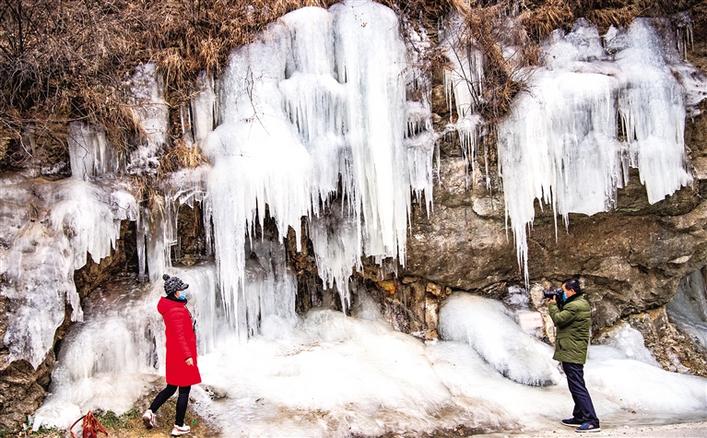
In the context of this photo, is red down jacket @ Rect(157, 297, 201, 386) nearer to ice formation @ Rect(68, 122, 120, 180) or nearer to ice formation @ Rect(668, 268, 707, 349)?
ice formation @ Rect(68, 122, 120, 180)

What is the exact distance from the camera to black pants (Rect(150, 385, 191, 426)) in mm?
5309

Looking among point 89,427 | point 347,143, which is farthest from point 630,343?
point 89,427

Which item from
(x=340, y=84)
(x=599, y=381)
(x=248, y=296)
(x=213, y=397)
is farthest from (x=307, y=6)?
(x=599, y=381)

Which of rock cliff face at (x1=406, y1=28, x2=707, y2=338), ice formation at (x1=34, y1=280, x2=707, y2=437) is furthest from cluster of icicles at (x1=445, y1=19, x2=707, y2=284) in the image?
ice formation at (x1=34, y1=280, x2=707, y2=437)

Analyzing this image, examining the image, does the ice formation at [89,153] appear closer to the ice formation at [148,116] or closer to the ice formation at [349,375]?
the ice formation at [148,116]

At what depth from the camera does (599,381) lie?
737cm

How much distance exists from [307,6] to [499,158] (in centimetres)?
320

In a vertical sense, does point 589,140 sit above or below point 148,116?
below

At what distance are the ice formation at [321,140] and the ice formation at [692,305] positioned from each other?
16.6 ft

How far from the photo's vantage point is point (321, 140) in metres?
7.44

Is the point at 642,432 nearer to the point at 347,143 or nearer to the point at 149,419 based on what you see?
the point at 347,143

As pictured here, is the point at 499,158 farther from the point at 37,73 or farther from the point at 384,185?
the point at 37,73

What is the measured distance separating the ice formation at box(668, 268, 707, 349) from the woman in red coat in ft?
24.8

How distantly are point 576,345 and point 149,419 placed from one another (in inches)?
162
